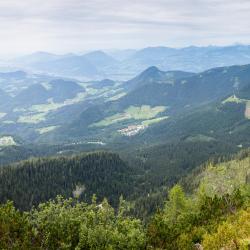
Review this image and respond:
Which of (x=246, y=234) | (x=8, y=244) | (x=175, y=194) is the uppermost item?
(x=246, y=234)

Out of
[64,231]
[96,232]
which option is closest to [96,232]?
[96,232]

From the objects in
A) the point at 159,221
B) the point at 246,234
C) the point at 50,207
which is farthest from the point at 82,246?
the point at 246,234

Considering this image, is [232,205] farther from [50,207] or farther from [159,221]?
[50,207]

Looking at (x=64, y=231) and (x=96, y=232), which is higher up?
(x=96, y=232)

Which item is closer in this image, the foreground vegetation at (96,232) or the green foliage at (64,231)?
the foreground vegetation at (96,232)

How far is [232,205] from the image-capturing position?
11438cm

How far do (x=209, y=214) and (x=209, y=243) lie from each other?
37.3 meters

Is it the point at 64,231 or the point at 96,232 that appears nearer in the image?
the point at 96,232

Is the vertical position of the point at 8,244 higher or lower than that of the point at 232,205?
higher

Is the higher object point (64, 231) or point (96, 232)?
point (96, 232)

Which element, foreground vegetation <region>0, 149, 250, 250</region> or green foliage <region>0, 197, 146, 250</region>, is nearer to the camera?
foreground vegetation <region>0, 149, 250, 250</region>

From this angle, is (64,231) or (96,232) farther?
(64,231)

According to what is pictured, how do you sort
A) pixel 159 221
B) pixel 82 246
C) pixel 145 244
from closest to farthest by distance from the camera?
pixel 82 246, pixel 145 244, pixel 159 221

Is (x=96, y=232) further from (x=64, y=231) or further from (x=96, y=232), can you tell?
(x=64, y=231)
